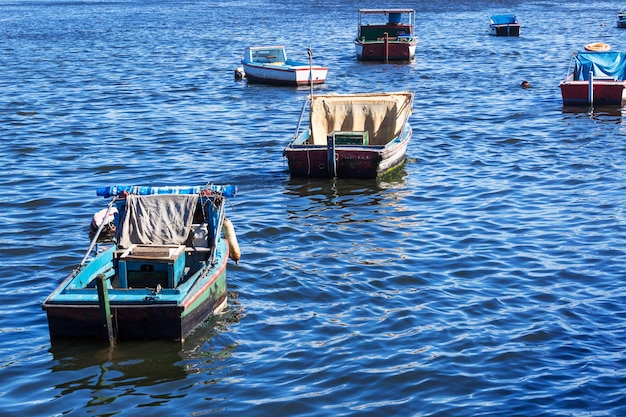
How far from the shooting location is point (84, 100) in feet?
144

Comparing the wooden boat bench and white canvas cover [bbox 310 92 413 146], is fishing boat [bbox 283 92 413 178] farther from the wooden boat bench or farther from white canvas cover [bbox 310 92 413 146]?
the wooden boat bench

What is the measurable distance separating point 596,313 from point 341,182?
36.5 feet

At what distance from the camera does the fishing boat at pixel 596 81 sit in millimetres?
38531

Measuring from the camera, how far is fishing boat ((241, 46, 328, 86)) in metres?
46.5

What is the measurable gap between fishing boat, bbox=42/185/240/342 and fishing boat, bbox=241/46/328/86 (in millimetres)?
27450

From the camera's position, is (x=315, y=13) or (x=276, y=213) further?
(x=315, y=13)

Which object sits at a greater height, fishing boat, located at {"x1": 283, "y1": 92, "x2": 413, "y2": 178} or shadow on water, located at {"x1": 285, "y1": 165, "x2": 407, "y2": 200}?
fishing boat, located at {"x1": 283, "y1": 92, "x2": 413, "y2": 178}

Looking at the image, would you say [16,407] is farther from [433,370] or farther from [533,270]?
[533,270]

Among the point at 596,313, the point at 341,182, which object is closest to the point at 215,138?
the point at 341,182

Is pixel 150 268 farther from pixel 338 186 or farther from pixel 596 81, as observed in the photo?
pixel 596 81

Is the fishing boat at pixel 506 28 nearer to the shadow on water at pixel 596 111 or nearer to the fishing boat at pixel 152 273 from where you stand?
the shadow on water at pixel 596 111

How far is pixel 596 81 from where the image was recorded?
128 ft

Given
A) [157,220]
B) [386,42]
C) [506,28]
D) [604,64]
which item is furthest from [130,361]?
[506,28]

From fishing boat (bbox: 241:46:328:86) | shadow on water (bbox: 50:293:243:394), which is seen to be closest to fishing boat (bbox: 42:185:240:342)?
shadow on water (bbox: 50:293:243:394)
